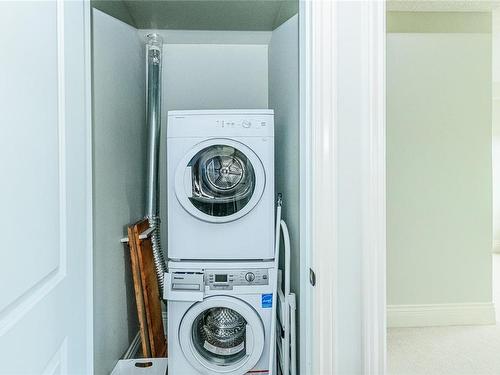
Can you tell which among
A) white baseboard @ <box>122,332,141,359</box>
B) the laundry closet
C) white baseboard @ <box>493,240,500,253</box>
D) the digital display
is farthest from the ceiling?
white baseboard @ <box>493,240,500,253</box>

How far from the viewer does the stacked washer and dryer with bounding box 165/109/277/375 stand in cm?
191

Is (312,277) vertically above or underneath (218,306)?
above

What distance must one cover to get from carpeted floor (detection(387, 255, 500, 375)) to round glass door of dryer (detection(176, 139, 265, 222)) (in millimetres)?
1306

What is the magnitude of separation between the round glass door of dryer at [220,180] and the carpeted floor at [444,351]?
1306 millimetres

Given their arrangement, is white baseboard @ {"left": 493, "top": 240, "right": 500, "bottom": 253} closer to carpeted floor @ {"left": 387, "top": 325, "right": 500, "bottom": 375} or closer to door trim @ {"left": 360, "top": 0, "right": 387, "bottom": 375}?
carpeted floor @ {"left": 387, "top": 325, "right": 500, "bottom": 375}

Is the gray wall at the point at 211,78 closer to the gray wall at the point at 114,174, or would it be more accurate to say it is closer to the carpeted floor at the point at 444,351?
the gray wall at the point at 114,174

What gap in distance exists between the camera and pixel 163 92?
109 inches

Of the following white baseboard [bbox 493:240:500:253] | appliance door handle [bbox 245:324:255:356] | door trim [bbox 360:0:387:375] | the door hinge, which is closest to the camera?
door trim [bbox 360:0:387:375]

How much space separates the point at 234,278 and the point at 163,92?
1.70 m

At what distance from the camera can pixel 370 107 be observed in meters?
1.06

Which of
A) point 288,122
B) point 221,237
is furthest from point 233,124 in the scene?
point 221,237

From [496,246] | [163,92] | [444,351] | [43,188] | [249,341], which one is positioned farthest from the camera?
[496,246]

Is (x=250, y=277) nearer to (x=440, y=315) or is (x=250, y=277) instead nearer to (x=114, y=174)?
(x=114, y=174)

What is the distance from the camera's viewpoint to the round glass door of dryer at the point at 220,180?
1951 millimetres
